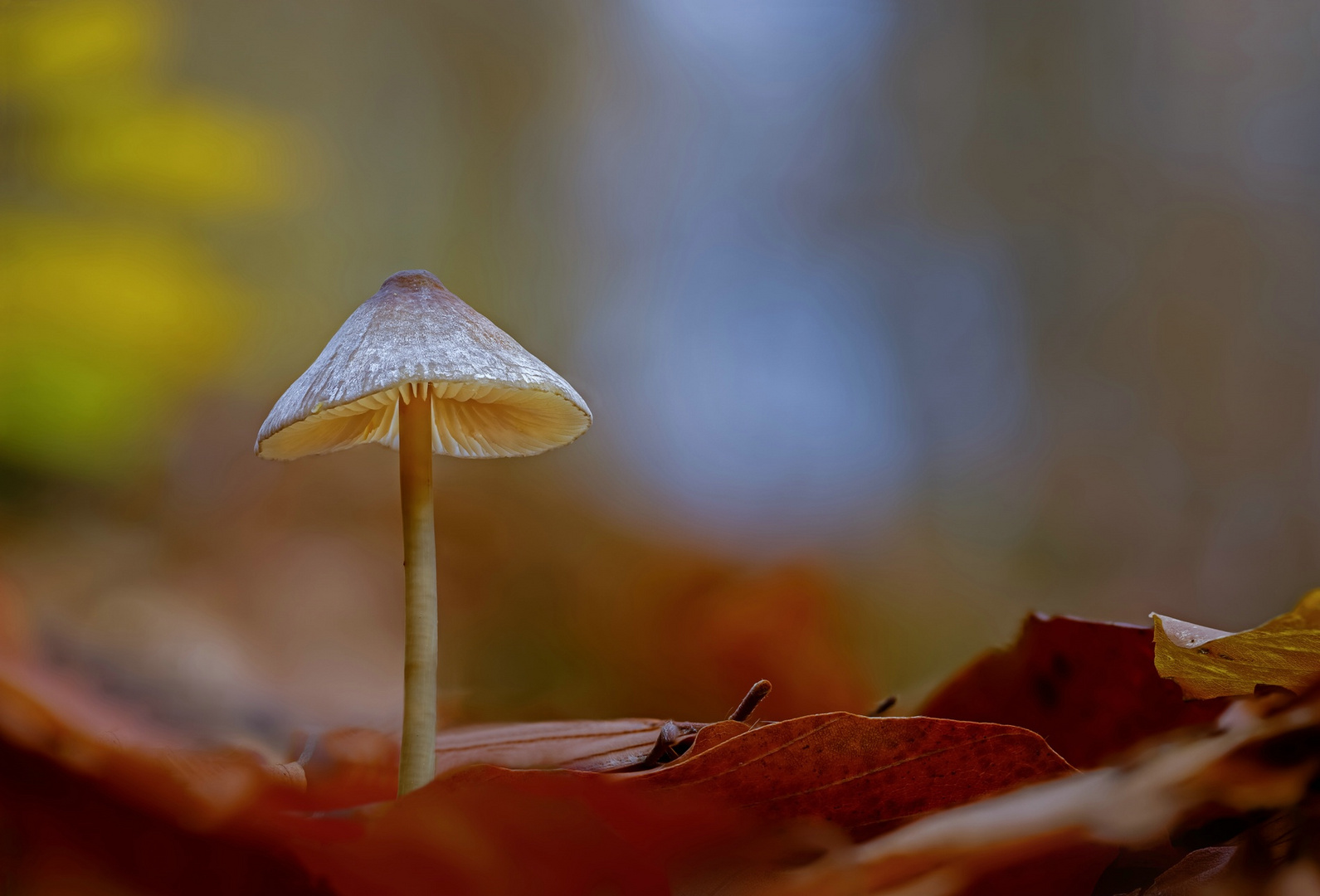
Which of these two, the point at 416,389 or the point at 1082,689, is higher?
the point at 416,389

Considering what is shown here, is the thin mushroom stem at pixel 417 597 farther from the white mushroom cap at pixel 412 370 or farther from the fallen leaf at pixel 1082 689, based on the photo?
the fallen leaf at pixel 1082 689

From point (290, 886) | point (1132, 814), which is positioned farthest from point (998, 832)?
point (290, 886)

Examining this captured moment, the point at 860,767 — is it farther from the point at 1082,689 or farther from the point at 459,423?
the point at 459,423

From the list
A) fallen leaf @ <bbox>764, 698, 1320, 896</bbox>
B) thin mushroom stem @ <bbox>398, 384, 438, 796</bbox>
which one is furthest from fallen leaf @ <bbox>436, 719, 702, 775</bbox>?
fallen leaf @ <bbox>764, 698, 1320, 896</bbox>

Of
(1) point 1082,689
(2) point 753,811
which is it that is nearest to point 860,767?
(2) point 753,811

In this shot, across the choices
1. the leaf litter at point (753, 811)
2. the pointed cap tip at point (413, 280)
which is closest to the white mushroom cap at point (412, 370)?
the pointed cap tip at point (413, 280)

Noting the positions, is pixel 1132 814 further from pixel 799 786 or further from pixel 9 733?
pixel 9 733
